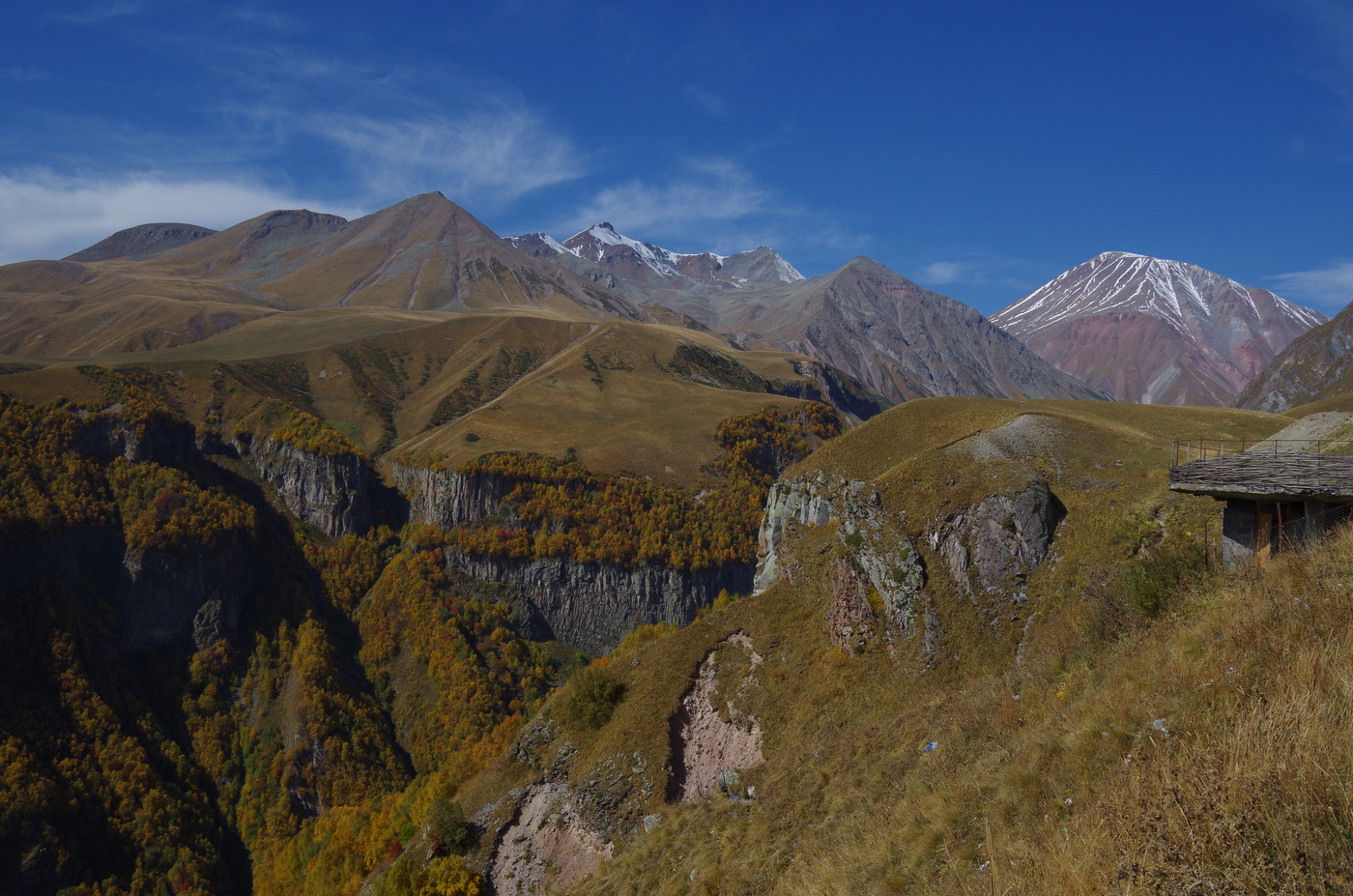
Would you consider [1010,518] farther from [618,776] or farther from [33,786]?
[33,786]

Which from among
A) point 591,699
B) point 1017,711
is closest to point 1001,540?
point 1017,711

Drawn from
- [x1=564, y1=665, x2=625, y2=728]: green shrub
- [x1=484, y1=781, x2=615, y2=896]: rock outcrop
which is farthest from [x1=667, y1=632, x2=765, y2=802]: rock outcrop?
[x1=484, y1=781, x2=615, y2=896]: rock outcrop

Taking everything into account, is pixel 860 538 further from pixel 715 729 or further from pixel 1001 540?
pixel 715 729

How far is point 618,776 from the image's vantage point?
40156 mm

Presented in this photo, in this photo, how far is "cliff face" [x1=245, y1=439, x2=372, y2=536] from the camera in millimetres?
178125

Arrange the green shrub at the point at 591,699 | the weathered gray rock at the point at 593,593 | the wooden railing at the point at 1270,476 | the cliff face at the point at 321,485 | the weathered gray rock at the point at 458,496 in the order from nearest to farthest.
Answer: the wooden railing at the point at 1270,476
the green shrub at the point at 591,699
the weathered gray rock at the point at 593,593
the weathered gray rock at the point at 458,496
the cliff face at the point at 321,485

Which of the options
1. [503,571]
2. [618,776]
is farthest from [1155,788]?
[503,571]

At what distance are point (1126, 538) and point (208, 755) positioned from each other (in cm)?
15101

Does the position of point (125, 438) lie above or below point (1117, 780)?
above

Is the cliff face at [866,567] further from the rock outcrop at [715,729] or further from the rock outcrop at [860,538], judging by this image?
the rock outcrop at [715,729]

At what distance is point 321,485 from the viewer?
590 ft

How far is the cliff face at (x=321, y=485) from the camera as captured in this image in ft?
584

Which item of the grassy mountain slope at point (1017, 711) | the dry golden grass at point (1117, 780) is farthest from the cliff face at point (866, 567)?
the dry golden grass at point (1117, 780)

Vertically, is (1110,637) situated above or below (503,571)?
above
